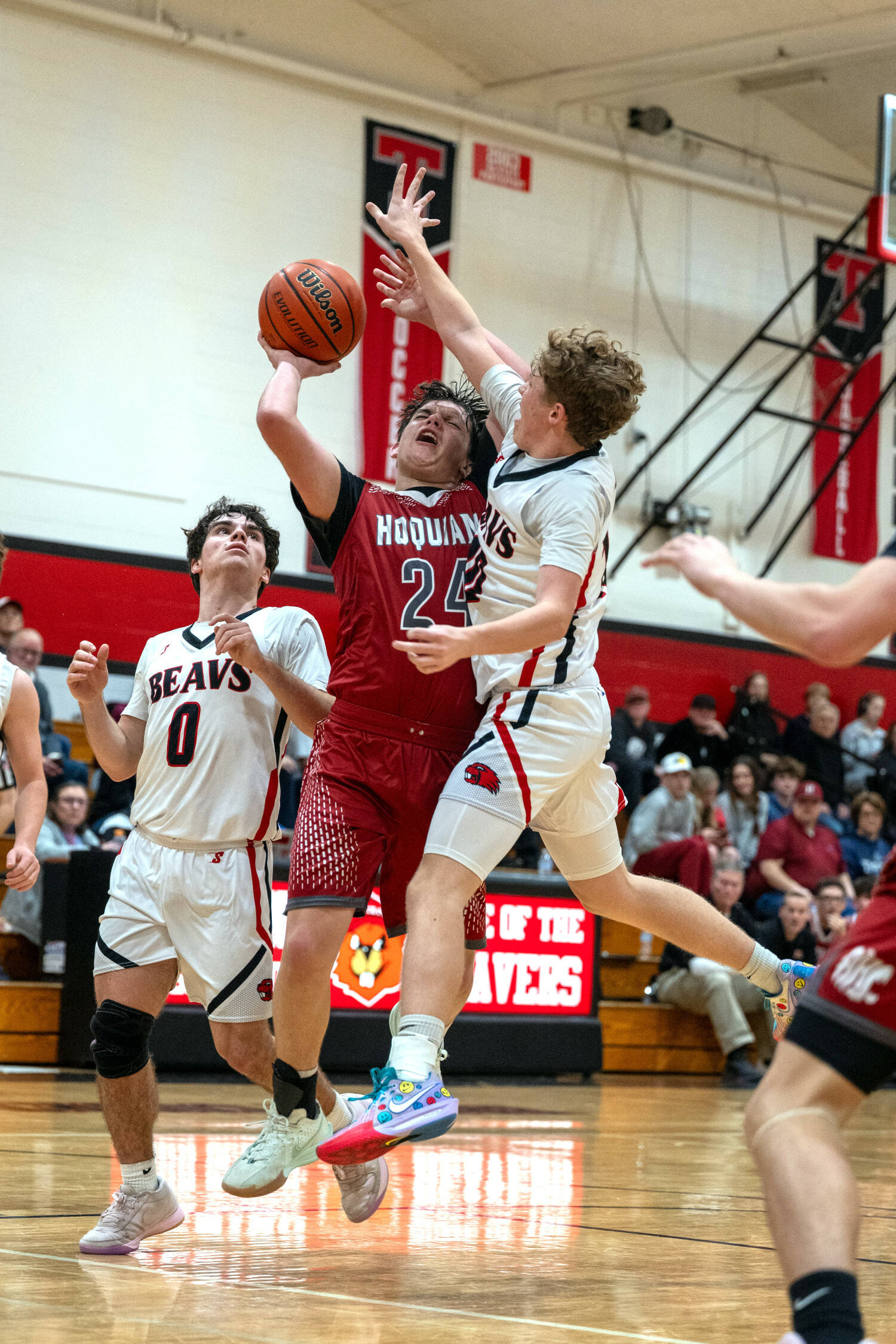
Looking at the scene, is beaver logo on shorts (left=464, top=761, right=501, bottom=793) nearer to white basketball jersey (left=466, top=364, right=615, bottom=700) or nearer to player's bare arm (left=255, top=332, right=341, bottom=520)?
white basketball jersey (left=466, top=364, right=615, bottom=700)

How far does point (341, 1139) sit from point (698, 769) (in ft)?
34.0

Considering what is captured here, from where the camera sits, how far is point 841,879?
1208 centimetres

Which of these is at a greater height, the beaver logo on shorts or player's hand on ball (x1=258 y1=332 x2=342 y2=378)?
player's hand on ball (x1=258 y1=332 x2=342 y2=378)

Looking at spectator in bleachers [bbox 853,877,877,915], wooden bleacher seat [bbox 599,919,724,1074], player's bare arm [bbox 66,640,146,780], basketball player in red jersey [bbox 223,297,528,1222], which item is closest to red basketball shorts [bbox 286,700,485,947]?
basketball player in red jersey [bbox 223,297,528,1222]

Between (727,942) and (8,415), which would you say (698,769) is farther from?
(727,942)

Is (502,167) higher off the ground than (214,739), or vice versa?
(502,167)

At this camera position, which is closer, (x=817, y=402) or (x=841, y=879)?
(x=841, y=879)

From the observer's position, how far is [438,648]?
3.32m


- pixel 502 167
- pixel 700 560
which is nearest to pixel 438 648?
pixel 700 560

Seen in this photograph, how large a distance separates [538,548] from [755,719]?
12778 mm

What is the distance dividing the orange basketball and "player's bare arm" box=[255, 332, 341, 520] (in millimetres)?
34

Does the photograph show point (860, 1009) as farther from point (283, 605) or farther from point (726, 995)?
point (283, 605)

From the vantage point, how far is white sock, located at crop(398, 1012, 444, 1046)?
3.62 m

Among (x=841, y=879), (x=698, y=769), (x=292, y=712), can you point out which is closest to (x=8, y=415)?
(x=698, y=769)
